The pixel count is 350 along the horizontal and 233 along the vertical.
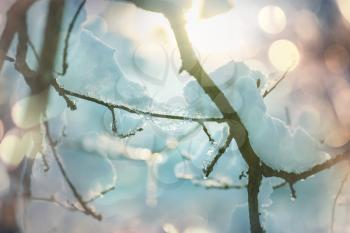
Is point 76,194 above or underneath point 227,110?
underneath

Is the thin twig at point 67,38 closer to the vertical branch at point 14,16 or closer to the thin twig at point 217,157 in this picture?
the vertical branch at point 14,16

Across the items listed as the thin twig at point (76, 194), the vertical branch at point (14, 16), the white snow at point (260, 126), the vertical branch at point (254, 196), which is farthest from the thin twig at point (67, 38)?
the vertical branch at point (254, 196)

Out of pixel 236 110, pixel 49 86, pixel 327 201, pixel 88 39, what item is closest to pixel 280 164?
pixel 236 110

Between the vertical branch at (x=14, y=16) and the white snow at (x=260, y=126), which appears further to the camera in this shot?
the white snow at (x=260, y=126)

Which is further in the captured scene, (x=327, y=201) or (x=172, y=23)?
(x=327, y=201)

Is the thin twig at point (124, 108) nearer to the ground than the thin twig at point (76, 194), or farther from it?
farther from it

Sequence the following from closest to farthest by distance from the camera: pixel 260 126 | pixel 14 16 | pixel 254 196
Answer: pixel 14 16 → pixel 254 196 → pixel 260 126

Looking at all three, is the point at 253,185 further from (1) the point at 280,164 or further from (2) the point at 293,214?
(2) the point at 293,214

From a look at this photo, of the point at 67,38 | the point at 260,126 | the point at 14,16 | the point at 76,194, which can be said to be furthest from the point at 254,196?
the point at 14,16

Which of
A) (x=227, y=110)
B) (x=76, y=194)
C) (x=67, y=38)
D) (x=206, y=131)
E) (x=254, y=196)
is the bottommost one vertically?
(x=76, y=194)

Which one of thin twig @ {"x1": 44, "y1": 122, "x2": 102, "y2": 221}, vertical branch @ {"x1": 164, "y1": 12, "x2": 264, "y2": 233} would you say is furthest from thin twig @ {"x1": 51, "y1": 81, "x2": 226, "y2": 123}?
thin twig @ {"x1": 44, "y1": 122, "x2": 102, "y2": 221}

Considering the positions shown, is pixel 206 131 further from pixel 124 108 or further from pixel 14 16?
pixel 14 16
